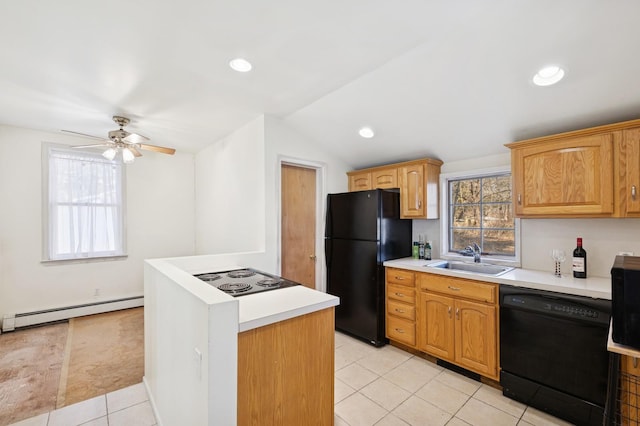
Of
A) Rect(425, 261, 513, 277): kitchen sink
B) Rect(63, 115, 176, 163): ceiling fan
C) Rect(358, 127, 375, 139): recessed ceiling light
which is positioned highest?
Rect(358, 127, 375, 139): recessed ceiling light

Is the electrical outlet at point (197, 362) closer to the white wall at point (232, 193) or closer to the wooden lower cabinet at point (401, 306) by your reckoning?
the white wall at point (232, 193)

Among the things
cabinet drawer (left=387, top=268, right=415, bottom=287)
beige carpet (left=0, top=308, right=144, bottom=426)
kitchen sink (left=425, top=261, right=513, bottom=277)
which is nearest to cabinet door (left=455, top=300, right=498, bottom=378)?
kitchen sink (left=425, top=261, right=513, bottom=277)

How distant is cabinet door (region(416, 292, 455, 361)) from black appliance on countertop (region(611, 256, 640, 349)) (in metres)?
1.33

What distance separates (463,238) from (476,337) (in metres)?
1.17

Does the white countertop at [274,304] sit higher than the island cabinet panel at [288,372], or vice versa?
the white countertop at [274,304]

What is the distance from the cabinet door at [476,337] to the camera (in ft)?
7.62

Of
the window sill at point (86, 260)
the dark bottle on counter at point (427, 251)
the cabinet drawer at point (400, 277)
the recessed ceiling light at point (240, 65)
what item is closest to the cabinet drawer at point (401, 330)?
the cabinet drawer at point (400, 277)

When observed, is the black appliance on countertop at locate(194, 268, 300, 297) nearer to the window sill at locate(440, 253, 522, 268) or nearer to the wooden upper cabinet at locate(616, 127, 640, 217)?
the window sill at locate(440, 253, 522, 268)

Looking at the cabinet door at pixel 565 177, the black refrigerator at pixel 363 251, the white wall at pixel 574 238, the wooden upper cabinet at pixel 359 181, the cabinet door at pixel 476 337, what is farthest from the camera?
the wooden upper cabinet at pixel 359 181

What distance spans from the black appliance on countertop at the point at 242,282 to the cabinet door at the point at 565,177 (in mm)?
2090

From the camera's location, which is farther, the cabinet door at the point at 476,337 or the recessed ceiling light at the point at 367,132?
the recessed ceiling light at the point at 367,132

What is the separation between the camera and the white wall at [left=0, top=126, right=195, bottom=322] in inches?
142

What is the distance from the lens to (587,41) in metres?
1.70

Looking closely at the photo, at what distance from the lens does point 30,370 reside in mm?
2641
